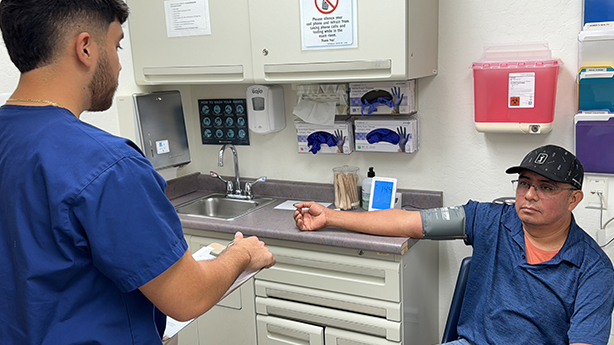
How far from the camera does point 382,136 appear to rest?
102 inches

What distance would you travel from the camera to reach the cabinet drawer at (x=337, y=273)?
221 cm

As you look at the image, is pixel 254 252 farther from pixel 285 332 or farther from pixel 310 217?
pixel 285 332

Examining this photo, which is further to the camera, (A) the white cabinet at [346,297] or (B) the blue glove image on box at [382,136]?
(B) the blue glove image on box at [382,136]

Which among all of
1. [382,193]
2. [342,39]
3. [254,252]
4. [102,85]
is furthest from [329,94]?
[102,85]

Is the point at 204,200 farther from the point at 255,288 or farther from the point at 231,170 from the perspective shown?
the point at 255,288

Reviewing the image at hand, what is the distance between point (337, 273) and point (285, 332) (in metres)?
0.40

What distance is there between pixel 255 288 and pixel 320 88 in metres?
1.03

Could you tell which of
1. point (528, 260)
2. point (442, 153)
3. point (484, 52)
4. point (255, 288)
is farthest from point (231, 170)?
point (528, 260)

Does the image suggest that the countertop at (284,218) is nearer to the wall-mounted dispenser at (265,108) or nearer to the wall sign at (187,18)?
the wall-mounted dispenser at (265,108)

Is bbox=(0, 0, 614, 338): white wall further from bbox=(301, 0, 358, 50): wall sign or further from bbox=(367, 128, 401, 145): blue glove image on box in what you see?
bbox=(301, 0, 358, 50): wall sign

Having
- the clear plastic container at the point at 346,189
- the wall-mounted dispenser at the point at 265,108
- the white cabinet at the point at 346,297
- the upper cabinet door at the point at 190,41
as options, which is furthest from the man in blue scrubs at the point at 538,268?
the upper cabinet door at the point at 190,41

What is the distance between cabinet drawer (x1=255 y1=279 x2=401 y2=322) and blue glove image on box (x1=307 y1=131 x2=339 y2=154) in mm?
721

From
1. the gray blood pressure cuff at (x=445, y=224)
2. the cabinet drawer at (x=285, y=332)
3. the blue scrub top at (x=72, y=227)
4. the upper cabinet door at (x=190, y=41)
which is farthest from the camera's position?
the upper cabinet door at (x=190, y=41)

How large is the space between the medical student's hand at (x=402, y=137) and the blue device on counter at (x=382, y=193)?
0.19 meters
